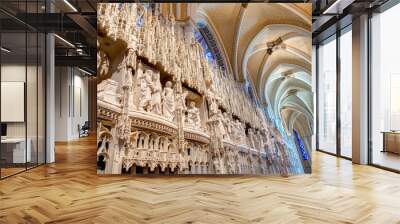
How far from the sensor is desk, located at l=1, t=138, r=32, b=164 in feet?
19.9

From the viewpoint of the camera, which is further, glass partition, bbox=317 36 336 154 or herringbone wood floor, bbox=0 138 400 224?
glass partition, bbox=317 36 336 154

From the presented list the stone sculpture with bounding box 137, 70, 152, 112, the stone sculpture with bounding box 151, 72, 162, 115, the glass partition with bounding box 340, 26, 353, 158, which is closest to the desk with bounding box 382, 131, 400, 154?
the glass partition with bounding box 340, 26, 353, 158

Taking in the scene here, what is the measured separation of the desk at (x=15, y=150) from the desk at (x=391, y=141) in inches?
278

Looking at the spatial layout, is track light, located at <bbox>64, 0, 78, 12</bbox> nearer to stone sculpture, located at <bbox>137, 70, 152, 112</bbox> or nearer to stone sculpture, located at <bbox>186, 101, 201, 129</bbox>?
stone sculpture, located at <bbox>137, 70, 152, 112</bbox>

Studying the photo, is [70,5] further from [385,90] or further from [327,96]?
[327,96]

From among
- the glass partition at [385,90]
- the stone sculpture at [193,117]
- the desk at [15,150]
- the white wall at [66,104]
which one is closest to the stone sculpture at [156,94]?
the stone sculpture at [193,117]

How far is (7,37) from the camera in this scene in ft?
19.8

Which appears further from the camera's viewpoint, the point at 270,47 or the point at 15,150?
the point at 15,150

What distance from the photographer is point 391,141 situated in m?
7.04

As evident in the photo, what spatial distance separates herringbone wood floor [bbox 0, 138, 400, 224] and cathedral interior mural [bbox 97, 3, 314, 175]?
379 mm

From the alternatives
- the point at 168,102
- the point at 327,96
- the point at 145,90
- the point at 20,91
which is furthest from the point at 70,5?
the point at 327,96

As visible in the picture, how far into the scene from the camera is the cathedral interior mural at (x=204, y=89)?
585cm

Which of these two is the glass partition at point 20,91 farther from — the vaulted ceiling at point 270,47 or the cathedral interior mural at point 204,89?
the vaulted ceiling at point 270,47

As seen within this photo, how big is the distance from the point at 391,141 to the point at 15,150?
715 cm
